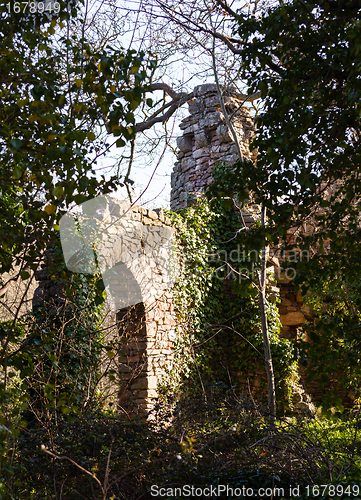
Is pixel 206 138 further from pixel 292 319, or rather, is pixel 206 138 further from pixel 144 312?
pixel 144 312

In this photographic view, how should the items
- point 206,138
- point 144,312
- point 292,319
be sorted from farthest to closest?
point 206,138 → point 292,319 → point 144,312

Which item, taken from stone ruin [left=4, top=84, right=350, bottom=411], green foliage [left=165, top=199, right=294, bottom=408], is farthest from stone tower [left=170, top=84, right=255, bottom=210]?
green foliage [left=165, top=199, right=294, bottom=408]

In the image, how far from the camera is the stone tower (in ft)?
24.2

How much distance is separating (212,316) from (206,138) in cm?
345

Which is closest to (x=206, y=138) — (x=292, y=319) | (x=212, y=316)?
(x=212, y=316)

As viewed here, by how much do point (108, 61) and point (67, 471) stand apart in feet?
6.81

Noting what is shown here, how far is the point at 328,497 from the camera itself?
67.7 inches

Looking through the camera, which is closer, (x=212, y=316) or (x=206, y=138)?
(x=212, y=316)

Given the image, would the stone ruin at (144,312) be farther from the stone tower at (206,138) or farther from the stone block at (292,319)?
the stone tower at (206,138)

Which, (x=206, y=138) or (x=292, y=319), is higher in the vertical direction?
(x=206, y=138)

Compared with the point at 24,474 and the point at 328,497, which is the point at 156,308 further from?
the point at 328,497

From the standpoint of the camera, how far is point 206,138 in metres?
7.59

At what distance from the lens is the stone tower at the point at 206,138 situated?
7.36 meters

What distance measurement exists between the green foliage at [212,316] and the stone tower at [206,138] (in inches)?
50.7
